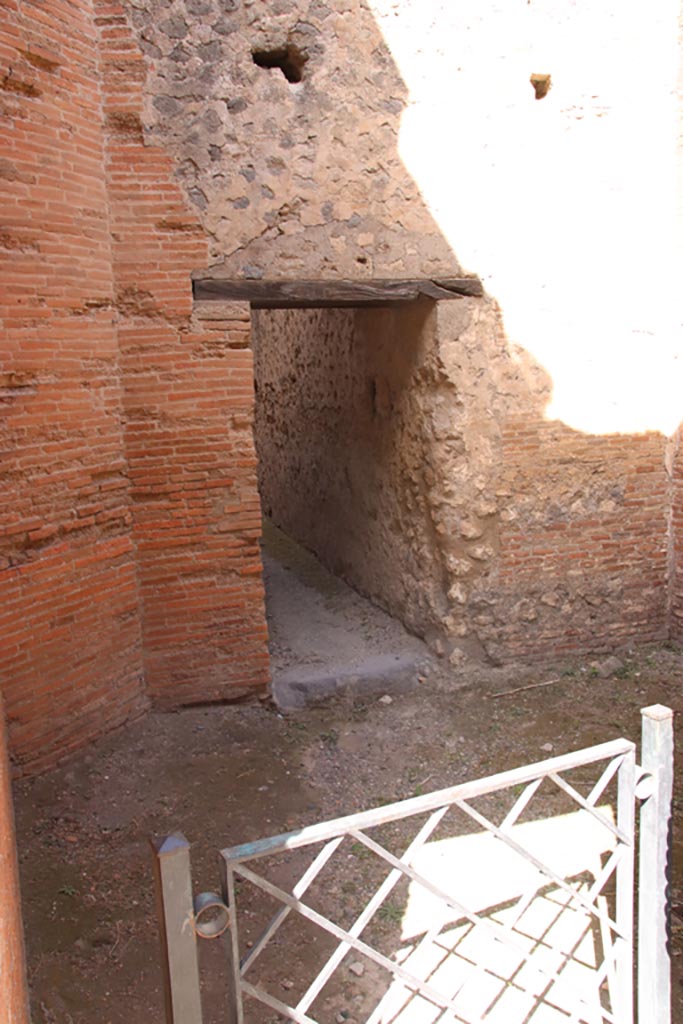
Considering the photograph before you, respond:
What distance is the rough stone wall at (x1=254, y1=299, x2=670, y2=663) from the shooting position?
5777 millimetres

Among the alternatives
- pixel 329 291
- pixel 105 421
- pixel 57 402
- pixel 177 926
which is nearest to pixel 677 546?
pixel 329 291

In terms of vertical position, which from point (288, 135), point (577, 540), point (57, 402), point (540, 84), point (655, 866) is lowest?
point (655, 866)

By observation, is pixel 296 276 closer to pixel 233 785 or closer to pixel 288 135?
pixel 288 135

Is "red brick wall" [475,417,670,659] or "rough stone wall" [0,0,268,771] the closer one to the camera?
"rough stone wall" [0,0,268,771]

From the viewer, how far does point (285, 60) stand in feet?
17.2

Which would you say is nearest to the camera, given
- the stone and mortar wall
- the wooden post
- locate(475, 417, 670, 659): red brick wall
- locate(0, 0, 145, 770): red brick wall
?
the wooden post

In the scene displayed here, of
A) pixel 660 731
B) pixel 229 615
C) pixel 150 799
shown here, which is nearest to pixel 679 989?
pixel 660 731

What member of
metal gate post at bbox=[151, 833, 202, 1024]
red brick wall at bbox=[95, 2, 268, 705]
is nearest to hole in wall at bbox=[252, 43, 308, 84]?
red brick wall at bbox=[95, 2, 268, 705]

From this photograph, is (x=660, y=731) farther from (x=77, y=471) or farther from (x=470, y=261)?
(x=470, y=261)

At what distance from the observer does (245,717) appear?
5555 millimetres

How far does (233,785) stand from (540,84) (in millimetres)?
5049

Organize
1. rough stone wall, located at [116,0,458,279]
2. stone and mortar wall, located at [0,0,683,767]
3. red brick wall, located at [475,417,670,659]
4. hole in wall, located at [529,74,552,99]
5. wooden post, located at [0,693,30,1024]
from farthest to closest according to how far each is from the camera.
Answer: red brick wall, located at [475,417,670,659], hole in wall, located at [529,74,552,99], rough stone wall, located at [116,0,458,279], stone and mortar wall, located at [0,0,683,767], wooden post, located at [0,693,30,1024]

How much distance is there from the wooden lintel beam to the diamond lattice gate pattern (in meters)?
3.24

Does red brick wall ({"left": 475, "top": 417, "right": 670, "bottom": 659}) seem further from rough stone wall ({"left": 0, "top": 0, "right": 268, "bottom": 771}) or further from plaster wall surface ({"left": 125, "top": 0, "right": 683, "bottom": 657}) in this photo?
rough stone wall ({"left": 0, "top": 0, "right": 268, "bottom": 771})
